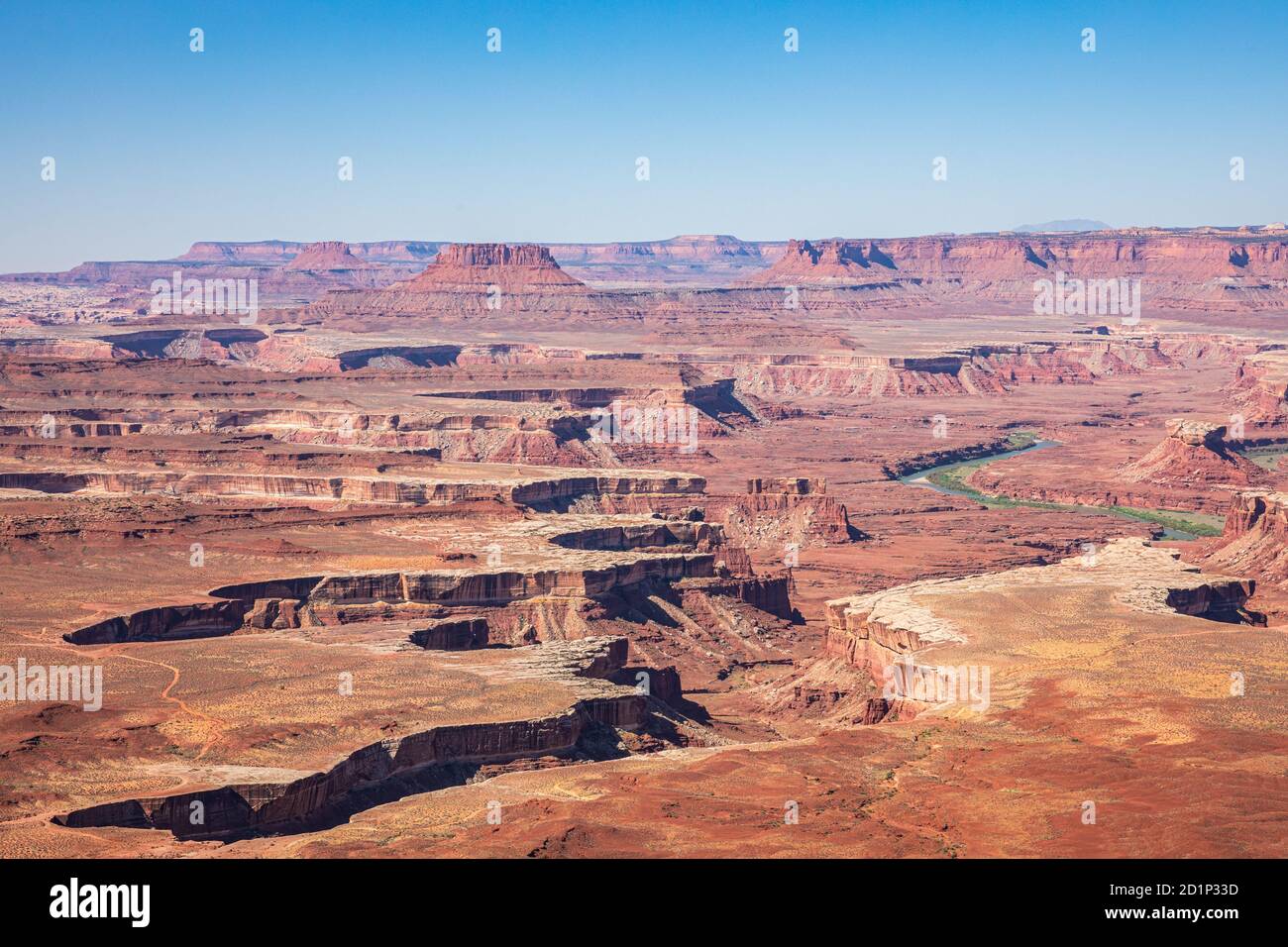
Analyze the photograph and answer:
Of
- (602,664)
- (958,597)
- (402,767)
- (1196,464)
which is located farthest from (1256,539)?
(402,767)

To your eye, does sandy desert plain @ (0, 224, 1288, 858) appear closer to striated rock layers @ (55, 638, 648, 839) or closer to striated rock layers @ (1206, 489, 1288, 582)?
striated rock layers @ (55, 638, 648, 839)

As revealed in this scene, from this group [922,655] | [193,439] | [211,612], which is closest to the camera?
[922,655]

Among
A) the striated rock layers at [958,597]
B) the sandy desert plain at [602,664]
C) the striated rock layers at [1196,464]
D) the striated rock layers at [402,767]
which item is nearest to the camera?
the sandy desert plain at [602,664]

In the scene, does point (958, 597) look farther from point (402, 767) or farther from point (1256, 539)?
point (1256, 539)

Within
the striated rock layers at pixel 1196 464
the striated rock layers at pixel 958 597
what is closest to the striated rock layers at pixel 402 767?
the striated rock layers at pixel 958 597

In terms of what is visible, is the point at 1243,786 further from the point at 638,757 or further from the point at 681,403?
the point at 681,403

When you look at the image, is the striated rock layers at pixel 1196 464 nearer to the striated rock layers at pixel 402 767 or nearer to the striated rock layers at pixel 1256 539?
the striated rock layers at pixel 1256 539
